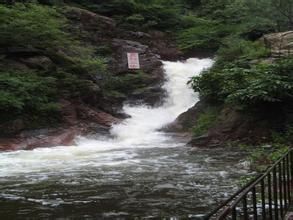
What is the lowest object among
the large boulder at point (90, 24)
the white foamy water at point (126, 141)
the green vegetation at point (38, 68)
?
the white foamy water at point (126, 141)

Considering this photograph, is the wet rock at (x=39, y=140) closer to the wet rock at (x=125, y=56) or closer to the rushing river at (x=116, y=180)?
the rushing river at (x=116, y=180)

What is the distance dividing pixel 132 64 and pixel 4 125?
1162 centimetres

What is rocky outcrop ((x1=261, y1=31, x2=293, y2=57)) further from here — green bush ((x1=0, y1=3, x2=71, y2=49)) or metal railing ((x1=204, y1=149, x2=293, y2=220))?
metal railing ((x1=204, y1=149, x2=293, y2=220))

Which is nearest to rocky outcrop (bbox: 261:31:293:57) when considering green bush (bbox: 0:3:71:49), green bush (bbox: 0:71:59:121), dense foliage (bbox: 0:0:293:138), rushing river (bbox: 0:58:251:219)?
dense foliage (bbox: 0:0:293:138)

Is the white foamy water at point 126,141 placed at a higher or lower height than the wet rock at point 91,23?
lower

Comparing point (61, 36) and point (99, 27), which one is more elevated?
point (99, 27)

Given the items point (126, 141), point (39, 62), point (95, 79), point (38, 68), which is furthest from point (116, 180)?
point (95, 79)

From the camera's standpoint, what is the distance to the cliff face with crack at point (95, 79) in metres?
17.5

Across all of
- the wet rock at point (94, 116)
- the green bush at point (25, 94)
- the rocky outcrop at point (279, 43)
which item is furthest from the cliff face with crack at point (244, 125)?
the green bush at point (25, 94)

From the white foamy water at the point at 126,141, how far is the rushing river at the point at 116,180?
3 centimetres

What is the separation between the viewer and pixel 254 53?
68.9ft

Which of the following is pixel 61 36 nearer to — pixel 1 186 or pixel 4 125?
pixel 4 125

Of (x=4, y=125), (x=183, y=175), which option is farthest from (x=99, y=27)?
(x=183, y=175)

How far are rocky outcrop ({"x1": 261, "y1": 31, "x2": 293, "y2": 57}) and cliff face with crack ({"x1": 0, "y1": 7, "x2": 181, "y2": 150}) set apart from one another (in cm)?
614
